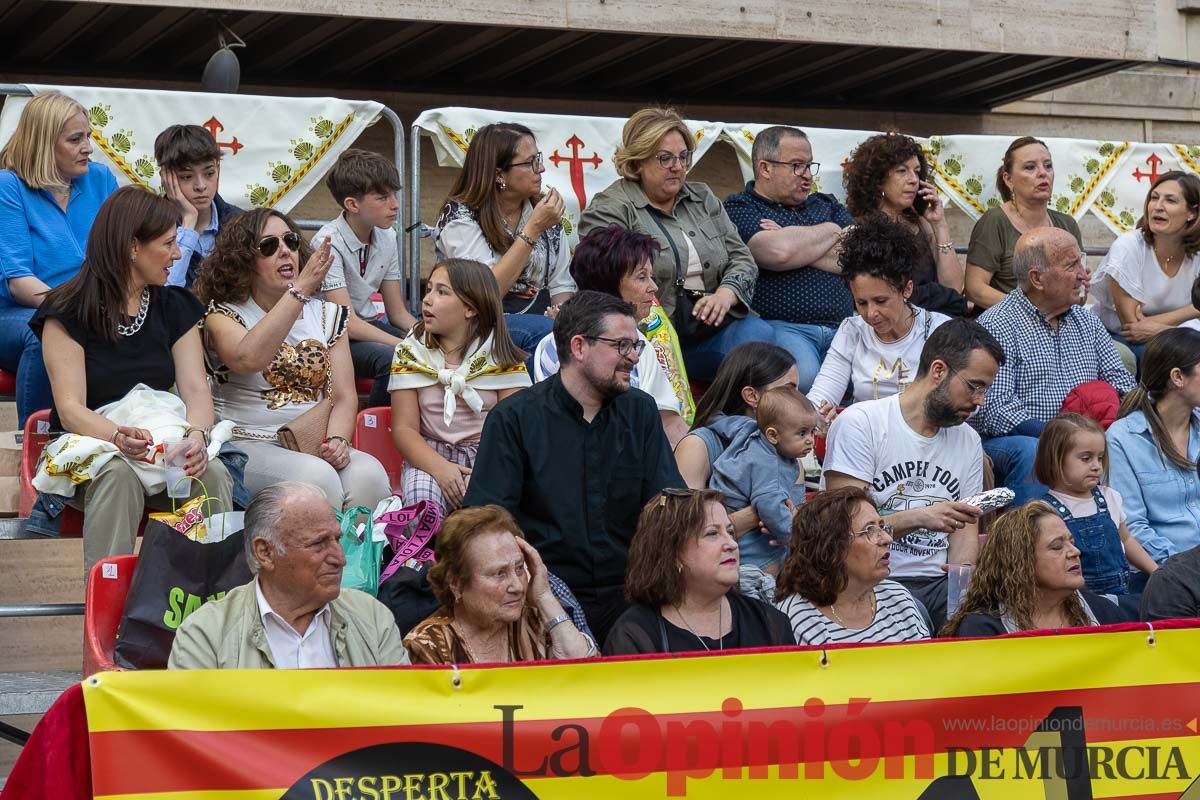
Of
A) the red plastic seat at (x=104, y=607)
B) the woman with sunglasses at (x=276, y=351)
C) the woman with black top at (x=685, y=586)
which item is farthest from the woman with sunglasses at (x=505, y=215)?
the red plastic seat at (x=104, y=607)

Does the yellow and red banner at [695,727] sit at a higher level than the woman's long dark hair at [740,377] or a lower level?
lower

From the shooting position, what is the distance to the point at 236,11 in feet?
30.8

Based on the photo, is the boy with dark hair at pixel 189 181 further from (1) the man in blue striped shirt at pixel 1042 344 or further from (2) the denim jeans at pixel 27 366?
(1) the man in blue striped shirt at pixel 1042 344

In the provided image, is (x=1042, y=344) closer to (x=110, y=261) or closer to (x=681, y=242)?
(x=681, y=242)

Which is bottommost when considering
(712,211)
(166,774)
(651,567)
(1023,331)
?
(166,774)

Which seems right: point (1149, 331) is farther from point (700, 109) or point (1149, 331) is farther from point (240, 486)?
point (240, 486)

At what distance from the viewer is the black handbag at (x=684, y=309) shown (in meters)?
7.88

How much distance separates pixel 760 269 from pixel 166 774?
504 cm

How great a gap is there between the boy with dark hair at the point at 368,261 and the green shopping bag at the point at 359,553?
184 centimetres

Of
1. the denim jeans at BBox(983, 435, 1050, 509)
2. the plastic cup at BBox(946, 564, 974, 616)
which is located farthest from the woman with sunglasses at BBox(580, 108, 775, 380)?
the plastic cup at BBox(946, 564, 974, 616)

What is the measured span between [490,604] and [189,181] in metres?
3.19

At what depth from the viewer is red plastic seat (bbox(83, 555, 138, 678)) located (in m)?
4.87

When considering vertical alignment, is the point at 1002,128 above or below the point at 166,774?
above

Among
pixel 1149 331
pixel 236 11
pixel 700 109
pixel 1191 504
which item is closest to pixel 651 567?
pixel 1191 504
